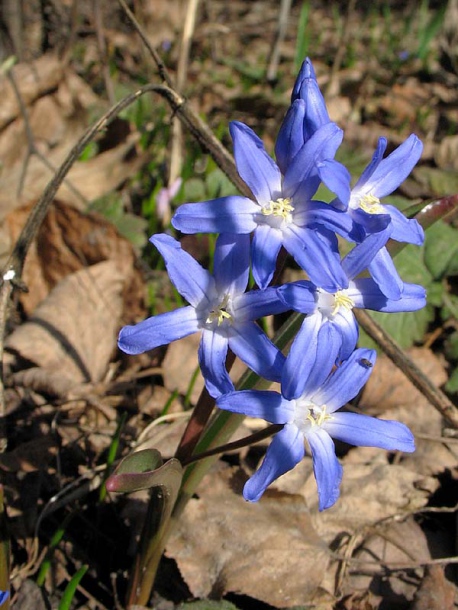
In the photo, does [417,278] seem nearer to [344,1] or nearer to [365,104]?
[365,104]

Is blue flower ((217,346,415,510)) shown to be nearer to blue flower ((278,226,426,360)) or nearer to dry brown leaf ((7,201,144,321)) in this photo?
blue flower ((278,226,426,360))

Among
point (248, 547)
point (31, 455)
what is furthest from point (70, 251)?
point (248, 547)

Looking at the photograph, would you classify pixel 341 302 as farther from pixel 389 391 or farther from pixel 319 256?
pixel 389 391

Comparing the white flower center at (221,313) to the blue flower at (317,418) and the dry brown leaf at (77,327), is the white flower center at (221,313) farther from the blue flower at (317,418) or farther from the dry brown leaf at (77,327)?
the dry brown leaf at (77,327)

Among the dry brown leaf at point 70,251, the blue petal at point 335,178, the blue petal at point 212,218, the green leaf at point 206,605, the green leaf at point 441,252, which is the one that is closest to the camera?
the blue petal at point 335,178

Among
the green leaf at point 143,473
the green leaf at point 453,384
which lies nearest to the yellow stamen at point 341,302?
the green leaf at point 143,473

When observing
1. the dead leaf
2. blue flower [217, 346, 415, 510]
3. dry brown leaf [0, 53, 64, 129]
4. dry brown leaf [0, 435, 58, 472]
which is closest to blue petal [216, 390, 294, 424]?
blue flower [217, 346, 415, 510]
